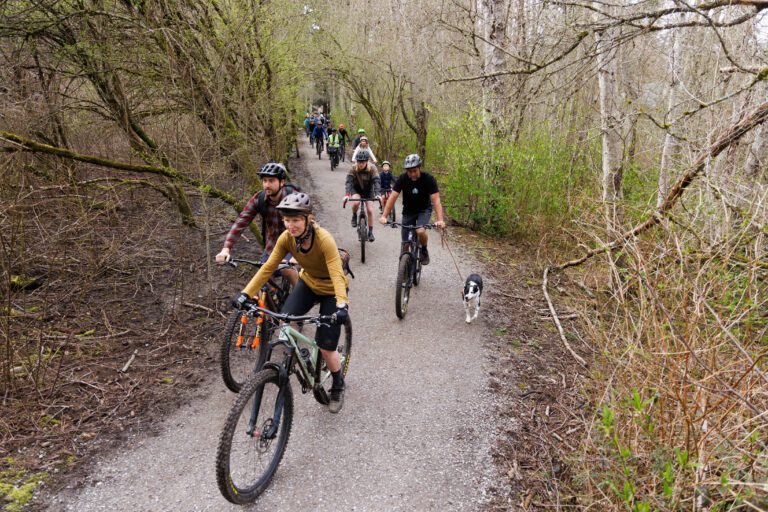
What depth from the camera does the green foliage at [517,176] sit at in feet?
32.6

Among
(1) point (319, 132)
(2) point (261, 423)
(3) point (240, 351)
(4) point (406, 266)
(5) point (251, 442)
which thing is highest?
(1) point (319, 132)

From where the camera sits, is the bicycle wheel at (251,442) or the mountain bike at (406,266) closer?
the bicycle wheel at (251,442)

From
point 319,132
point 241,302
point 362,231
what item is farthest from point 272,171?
point 319,132

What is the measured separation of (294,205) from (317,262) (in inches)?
25.8

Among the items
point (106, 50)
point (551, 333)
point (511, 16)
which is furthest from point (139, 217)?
point (511, 16)

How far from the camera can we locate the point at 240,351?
5.33 m

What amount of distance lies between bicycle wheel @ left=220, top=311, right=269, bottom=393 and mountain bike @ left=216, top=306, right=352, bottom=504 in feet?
1.98

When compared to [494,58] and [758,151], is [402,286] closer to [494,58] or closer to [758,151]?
[758,151]

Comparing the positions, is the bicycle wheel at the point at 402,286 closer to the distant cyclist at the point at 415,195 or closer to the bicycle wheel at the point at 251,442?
the distant cyclist at the point at 415,195

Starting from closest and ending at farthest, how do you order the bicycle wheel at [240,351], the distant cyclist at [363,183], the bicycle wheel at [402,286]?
the bicycle wheel at [240,351], the bicycle wheel at [402,286], the distant cyclist at [363,183]

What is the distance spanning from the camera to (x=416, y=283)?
303 inches

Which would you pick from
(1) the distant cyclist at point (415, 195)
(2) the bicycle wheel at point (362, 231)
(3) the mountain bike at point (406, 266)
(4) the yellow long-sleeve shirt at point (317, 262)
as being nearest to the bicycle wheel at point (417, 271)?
(3) the mountain bike at point (406, 266)

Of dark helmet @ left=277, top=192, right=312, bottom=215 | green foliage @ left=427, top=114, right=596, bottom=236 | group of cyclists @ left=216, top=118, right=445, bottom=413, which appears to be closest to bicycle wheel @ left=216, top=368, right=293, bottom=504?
group of cyclists @ left=216, top=118, right=445, bottom=413

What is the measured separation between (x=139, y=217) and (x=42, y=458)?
648 centimetres
